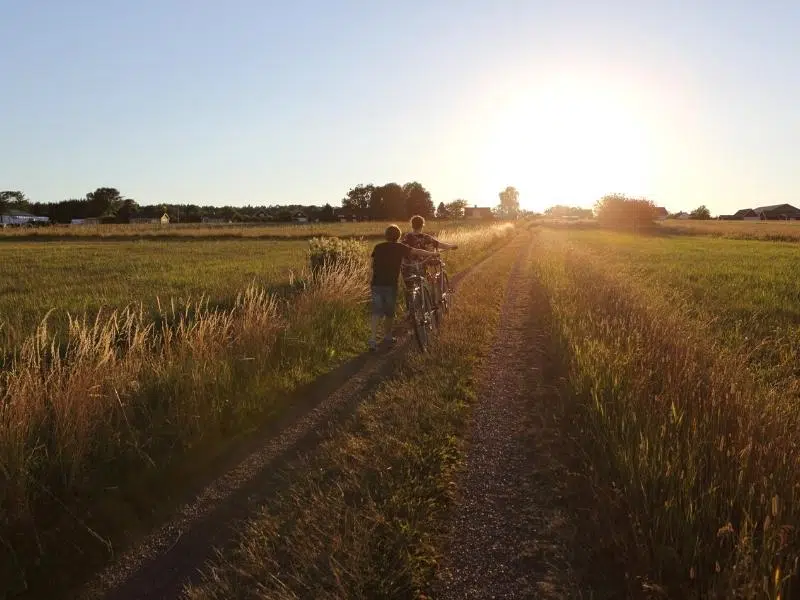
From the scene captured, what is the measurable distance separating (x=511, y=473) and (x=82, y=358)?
4.38 metres

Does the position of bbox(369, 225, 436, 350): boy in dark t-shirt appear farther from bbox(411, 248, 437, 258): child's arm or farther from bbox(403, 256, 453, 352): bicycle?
bbox(403, 256, 453, 352): bicycle

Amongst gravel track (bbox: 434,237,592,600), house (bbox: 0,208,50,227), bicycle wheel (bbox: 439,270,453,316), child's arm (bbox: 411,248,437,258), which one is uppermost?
house (bbox: 0,208,50,227)

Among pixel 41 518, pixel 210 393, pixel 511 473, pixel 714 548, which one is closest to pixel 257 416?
pixel 210 393

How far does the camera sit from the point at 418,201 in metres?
118

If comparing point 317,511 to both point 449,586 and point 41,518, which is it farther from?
point 41,518

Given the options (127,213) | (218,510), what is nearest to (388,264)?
(218,510)

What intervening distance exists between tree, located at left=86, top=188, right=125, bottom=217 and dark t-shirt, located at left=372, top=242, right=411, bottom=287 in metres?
141

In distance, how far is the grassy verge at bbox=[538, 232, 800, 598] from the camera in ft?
8.44

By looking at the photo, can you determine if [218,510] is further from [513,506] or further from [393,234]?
[393,234]

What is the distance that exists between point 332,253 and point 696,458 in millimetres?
11892

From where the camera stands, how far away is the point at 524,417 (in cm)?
547

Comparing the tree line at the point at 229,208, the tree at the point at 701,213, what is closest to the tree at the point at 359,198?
the tree line at the point at 229,208

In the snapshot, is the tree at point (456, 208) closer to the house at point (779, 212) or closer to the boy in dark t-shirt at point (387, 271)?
the house at point (779, 212)

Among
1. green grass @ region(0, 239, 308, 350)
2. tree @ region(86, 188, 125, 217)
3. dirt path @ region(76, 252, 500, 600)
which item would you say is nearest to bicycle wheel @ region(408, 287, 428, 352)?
dirt path @ region(76, 252, 500, 600)
